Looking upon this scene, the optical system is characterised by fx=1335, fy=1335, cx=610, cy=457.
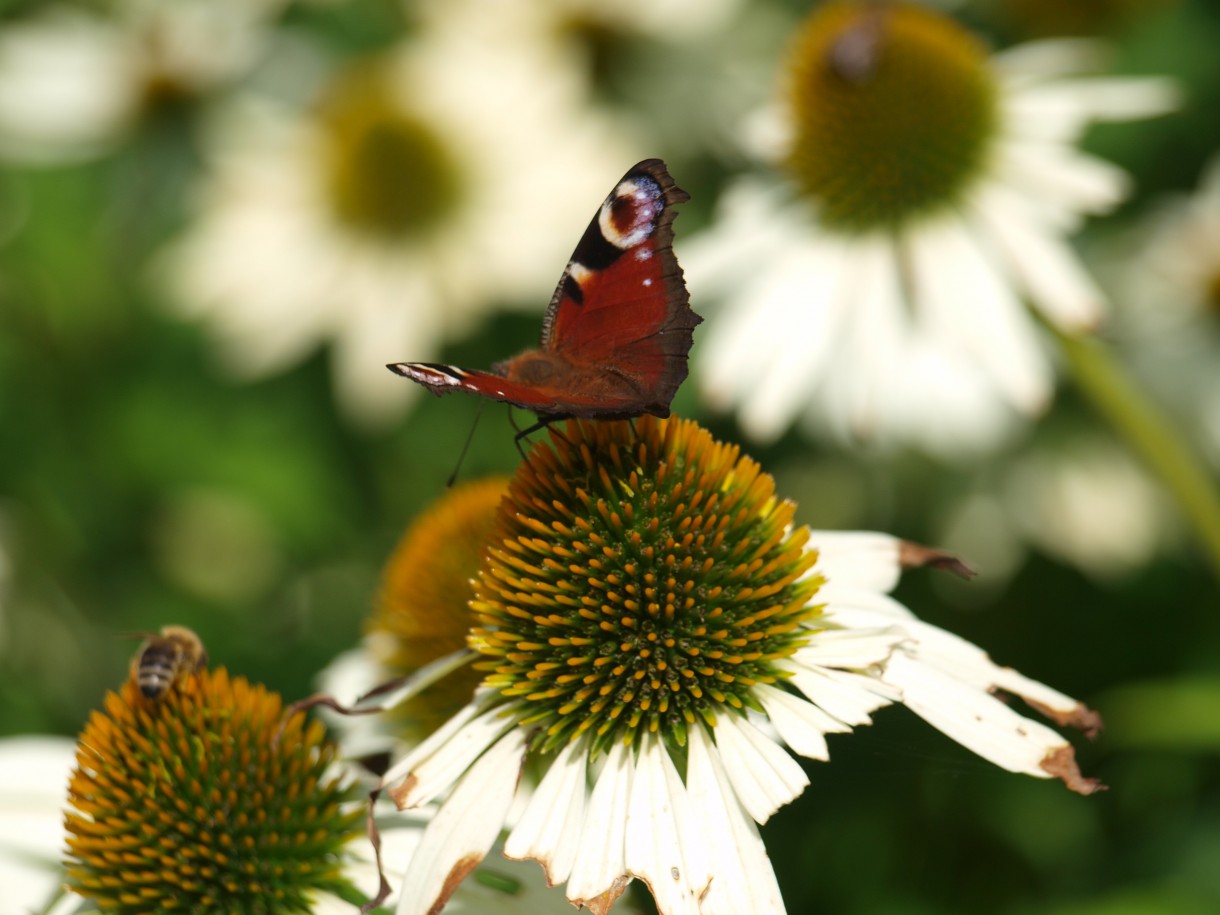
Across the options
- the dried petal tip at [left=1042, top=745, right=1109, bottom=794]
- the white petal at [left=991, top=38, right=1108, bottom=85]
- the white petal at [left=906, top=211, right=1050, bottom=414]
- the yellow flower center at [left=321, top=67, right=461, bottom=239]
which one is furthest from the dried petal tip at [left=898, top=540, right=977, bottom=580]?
the yellow flower center at [left=321, top=67, right=461, bottom=239]

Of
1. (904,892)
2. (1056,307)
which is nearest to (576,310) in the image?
(1056,307)

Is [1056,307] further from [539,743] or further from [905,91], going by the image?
[539,743]

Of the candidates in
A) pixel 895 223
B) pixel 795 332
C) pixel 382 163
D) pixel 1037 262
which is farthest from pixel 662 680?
pixel 382 163

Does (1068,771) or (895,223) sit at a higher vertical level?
(895,223)

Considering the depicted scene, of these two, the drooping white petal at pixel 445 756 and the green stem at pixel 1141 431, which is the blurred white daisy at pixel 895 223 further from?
the drooping white petal at pixel 445 756

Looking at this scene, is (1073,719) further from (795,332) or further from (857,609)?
(795,332)

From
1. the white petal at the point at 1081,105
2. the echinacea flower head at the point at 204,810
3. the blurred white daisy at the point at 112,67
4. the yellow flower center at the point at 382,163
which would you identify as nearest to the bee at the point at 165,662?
the echinacea flower head at the point at 204,810
